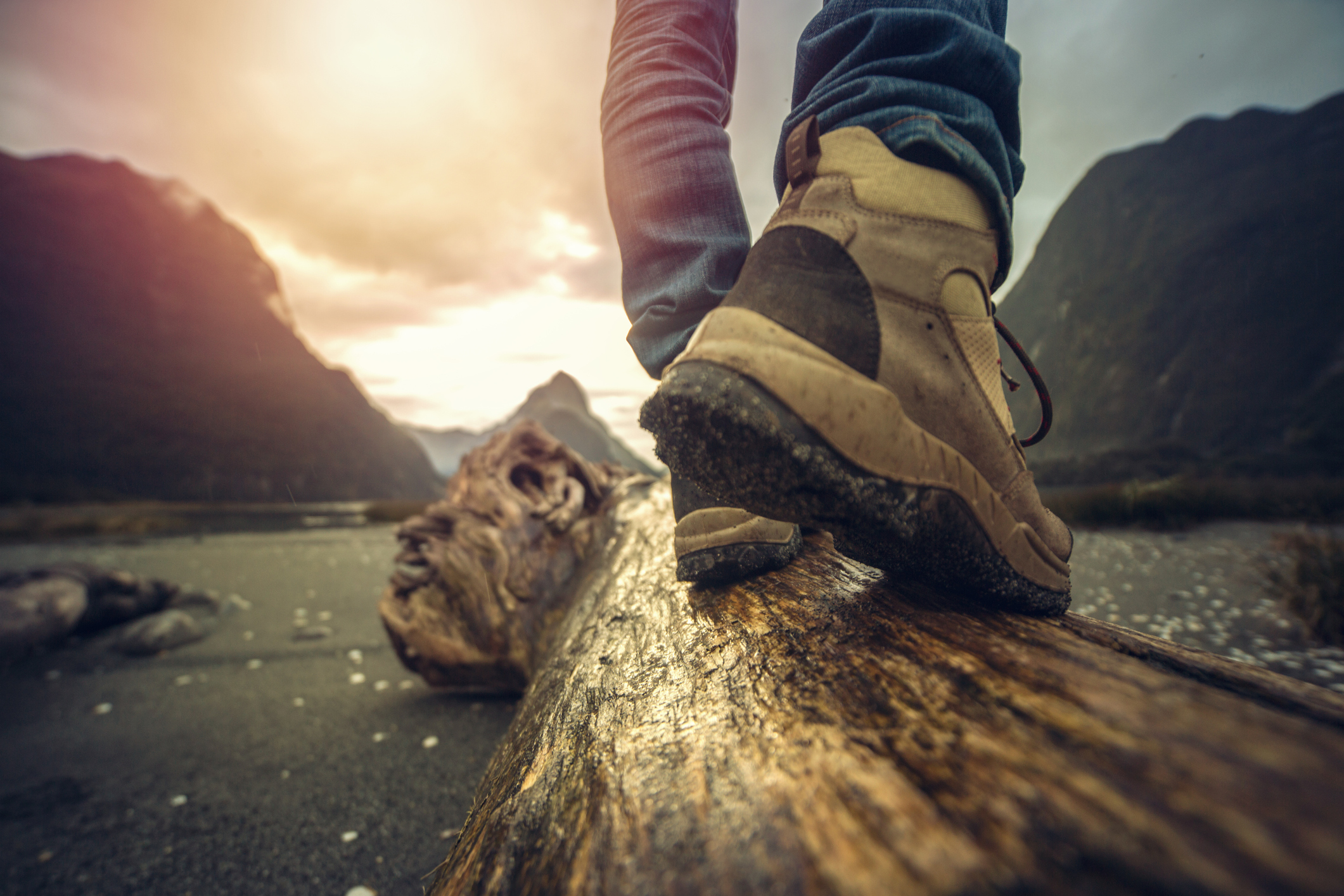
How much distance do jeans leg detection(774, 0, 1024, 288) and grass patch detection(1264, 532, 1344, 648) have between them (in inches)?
217

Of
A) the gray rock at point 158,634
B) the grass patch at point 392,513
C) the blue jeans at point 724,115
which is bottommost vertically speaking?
the grass patch at point 392,513

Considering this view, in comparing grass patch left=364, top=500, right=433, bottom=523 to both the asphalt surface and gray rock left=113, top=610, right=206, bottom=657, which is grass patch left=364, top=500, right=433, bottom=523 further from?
the asphalt surface

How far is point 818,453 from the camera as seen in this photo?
85 cm

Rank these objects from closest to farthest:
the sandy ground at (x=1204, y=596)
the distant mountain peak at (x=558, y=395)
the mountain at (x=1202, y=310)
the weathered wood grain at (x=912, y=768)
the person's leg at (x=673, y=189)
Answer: the weathered wood grain at (x=912, y=768) < the person's leg at (x=673, y=189) < the sandy ground at (x=1204, y=596) < the mountain at (x=1202, y=310) < the distant mountain peak at (x=558, y=395)

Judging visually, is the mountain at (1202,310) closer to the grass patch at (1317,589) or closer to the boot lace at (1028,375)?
the grass patch at (1317,589)

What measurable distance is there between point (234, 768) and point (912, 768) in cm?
340

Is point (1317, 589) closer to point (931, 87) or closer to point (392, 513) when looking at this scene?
point (931, 87)

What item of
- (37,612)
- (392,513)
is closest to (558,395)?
(392,513)

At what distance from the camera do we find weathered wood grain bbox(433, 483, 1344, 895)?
41 centimetres

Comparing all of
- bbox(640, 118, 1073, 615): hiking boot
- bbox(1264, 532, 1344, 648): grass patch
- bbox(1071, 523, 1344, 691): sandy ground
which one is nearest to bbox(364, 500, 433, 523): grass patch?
bbox(1071, 523, 1344, 691): sandy ground

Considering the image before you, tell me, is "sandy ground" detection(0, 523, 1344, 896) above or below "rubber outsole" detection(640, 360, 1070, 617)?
below

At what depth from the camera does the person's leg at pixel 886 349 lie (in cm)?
86

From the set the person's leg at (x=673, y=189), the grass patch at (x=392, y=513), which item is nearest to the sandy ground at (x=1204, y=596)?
the person's leg at (x=673, y=189)

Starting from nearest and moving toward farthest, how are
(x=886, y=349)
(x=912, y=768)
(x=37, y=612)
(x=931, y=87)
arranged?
1. (x=912, y=768)
2. (x=886, y=349)
3. (x=931, y=87)
4. (x=37, y=612)
